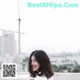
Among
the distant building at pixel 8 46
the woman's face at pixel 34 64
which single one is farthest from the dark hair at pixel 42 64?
the distant building at pixel 8 46

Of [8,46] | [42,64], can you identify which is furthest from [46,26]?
[42,64]

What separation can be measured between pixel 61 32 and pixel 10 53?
0.77 metres

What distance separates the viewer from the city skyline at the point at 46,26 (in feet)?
12.2

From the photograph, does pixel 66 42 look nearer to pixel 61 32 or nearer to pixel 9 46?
pixel 61 32

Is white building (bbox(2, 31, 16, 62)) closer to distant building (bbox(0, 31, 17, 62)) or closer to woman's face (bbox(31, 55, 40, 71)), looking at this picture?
distant building (bbox(0, 31, 17, 62))

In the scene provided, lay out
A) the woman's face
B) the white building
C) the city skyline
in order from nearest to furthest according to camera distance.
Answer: the woman's face < the white building < the city skyline

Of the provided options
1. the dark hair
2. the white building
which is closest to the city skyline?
the white building

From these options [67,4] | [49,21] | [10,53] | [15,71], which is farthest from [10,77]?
[67,4]

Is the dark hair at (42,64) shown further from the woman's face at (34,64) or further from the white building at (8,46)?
the white building at (8,46)

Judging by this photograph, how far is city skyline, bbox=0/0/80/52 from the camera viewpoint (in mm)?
3725

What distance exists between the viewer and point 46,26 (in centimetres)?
376

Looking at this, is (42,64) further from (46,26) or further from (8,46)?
(46,26)

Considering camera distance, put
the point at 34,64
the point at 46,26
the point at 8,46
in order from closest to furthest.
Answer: the point at 34,64 < the point at 8,46 < the point at 46,26

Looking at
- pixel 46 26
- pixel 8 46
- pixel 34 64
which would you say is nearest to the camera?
pixel 34 64
